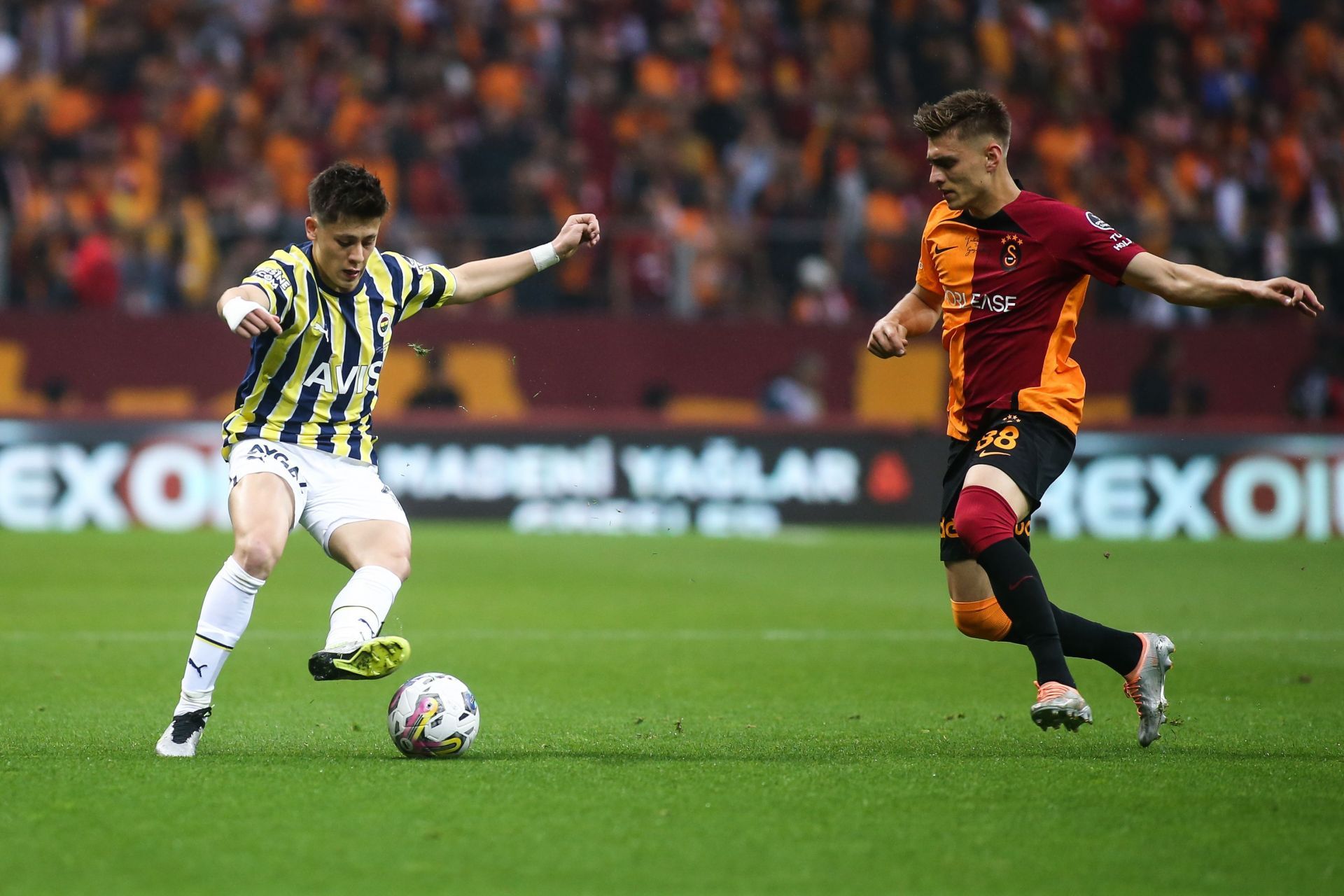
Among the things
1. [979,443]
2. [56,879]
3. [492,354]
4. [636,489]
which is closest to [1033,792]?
[979,443]

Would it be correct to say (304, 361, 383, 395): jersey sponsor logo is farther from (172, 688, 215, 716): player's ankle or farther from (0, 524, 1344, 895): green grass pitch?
(0, 524, 1344, 895): green grass pitch

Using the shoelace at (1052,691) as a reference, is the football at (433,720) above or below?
below

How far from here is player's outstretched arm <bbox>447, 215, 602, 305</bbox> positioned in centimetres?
625

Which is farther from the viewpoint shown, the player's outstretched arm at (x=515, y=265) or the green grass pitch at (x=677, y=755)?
the player's outstretched arm at (x=515, y=265)

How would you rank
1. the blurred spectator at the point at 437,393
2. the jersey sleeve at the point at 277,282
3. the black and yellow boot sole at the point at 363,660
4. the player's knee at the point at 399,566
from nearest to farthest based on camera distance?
the black and yellow boot sole at the point at 363,660
the jersey sleeve at the point at 277,282
the player's knee at the point at 399,566
the blurred spectator at the point at 437,393

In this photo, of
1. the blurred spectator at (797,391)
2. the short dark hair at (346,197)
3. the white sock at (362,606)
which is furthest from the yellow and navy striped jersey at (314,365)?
the blurred spectator at (797,391)

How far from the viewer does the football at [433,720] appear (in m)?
5.42

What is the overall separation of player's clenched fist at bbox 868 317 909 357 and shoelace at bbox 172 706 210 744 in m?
2.52

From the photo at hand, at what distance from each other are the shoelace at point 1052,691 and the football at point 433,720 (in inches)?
70.0

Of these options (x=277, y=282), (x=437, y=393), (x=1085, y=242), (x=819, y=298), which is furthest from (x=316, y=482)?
(x=819, y=298)

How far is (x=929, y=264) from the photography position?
6188 millimetres

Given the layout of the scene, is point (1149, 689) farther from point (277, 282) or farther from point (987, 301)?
point (277, 282)

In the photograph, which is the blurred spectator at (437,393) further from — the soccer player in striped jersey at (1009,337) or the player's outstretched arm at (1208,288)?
the player's outstretched arm at (1208,288)

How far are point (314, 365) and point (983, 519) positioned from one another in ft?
7.47
